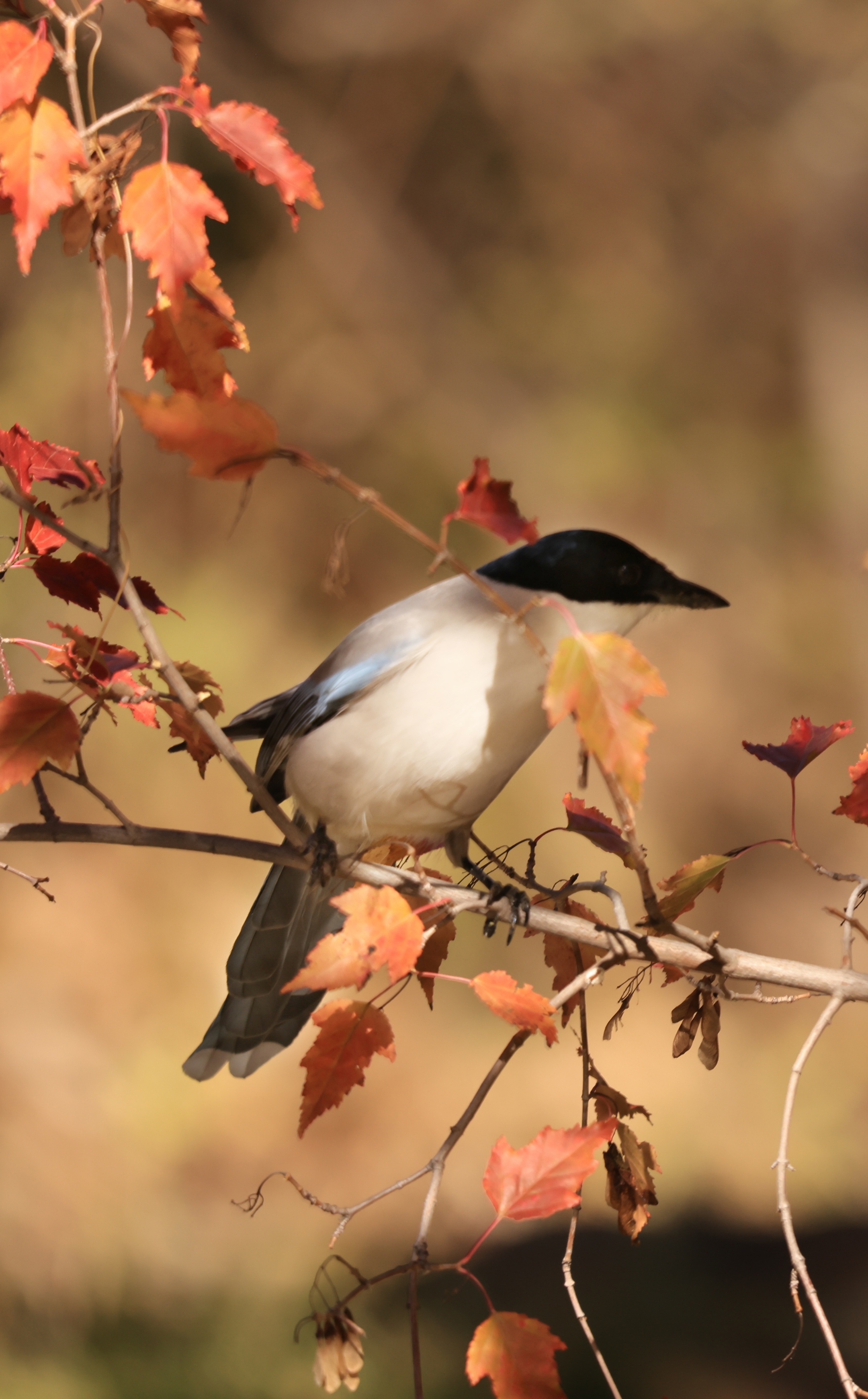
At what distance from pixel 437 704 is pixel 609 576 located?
0.21 meters

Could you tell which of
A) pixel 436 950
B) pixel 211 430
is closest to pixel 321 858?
pixel 436 950

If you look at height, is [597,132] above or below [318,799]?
above

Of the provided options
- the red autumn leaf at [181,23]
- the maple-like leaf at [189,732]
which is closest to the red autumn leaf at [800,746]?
the maple-like leaf at [189,732]

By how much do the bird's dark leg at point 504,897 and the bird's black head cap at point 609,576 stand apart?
292mm

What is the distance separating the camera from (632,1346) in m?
2.26

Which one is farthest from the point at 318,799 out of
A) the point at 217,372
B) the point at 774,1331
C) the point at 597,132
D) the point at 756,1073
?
the point at 597,132

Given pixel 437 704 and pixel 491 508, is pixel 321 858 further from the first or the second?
pixel 491 508

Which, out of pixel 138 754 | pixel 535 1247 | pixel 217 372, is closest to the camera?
pixel 217 372

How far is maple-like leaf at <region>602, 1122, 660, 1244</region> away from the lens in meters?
0.79

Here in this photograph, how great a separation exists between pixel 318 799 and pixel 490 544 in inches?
82.1

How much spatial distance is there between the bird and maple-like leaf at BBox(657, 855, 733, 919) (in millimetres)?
233

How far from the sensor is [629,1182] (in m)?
0.80

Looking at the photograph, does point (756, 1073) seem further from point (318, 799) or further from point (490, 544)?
point (318, 799)

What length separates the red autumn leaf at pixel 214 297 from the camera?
68 centimetres
